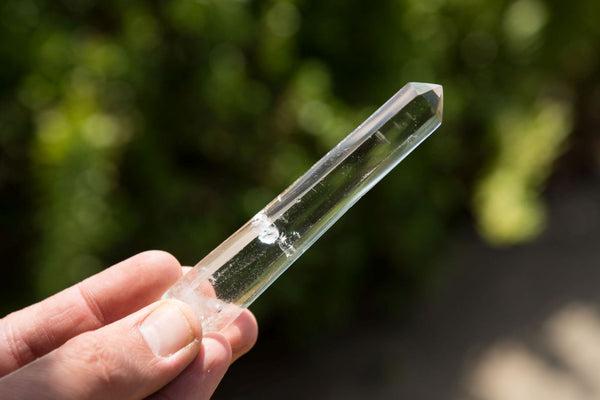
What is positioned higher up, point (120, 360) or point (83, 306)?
point (83, 306)

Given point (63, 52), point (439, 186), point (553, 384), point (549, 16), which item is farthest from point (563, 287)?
point (63, 52)

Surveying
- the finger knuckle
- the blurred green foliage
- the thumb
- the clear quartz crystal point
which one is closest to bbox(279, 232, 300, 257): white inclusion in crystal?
the clear quartz crystal point

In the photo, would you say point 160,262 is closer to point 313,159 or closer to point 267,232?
point 267,232

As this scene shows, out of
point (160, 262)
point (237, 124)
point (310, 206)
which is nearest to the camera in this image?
point (310, 206)

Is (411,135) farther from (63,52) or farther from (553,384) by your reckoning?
(553,384)

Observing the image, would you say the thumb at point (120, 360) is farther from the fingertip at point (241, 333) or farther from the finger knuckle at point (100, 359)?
the fingertip at point (241, 333)

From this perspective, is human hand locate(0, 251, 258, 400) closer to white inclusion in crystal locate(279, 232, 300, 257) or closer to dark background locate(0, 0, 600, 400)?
white inclusion in crystal locate(279, 232, 300, 257)

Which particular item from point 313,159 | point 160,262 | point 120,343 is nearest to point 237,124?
point 313,159
